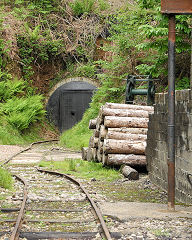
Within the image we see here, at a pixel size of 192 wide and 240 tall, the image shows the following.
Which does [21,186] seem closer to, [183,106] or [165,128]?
[165,128]

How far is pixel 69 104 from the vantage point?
86.7 ft

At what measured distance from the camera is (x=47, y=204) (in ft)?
22.0

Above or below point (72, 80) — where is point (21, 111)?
below

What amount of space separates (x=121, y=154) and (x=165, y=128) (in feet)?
9.48

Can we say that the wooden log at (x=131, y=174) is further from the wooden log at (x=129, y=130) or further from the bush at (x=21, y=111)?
the bush at (x=21, y=111)

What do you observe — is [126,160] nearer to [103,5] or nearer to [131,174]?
[131,174]

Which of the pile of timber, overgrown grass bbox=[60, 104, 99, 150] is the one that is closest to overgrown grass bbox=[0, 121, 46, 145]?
overgrown grass bbox=[60, 104, 99, 150]

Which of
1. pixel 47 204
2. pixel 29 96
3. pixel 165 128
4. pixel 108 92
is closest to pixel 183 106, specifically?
pixel 165 128

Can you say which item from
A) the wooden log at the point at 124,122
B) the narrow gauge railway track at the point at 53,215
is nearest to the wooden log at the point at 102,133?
the wooden log at the point at 124,122

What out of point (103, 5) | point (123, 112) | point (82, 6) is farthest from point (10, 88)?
point (123, 112)

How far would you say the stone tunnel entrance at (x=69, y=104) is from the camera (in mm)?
26375

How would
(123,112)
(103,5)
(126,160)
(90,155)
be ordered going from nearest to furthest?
1. (126,160)
2. (123,112)
3. (90,155)
4. (103,5)

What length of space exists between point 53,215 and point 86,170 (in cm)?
536

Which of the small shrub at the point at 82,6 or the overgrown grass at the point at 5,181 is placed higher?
the small shrub at the point at 82,6
